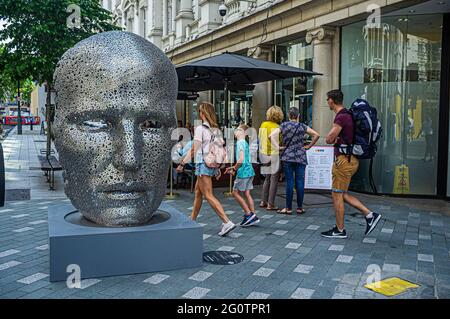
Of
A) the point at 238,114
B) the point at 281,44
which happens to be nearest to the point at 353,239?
the point at 281,44

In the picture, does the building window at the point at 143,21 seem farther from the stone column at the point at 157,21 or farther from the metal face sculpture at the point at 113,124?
the metal face sculpture at the point at 113,124

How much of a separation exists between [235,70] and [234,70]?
0.02 metres

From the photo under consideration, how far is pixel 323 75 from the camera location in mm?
11656

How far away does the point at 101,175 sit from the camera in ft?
16.4

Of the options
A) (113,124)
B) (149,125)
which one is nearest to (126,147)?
(113,124)

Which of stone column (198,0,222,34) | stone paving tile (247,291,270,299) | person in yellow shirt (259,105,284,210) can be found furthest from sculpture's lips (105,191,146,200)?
stone column (198,0,222,34)

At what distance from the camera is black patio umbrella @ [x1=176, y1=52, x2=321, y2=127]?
9.77 meters

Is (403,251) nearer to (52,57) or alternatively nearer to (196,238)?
(196,238)

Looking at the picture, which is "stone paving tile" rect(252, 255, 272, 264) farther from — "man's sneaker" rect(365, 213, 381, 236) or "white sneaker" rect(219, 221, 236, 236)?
"man's sneaker" rect(365, 213, 381, 236)

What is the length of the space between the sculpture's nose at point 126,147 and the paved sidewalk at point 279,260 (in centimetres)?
117
